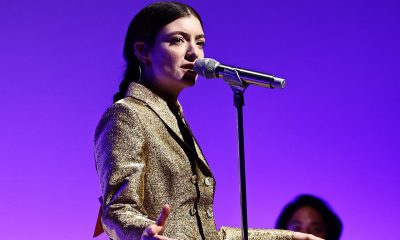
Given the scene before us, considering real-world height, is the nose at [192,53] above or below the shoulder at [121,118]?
above

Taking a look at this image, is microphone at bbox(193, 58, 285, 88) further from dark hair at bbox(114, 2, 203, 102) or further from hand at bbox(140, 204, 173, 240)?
hand at bbox(140, 204, 173, 240)

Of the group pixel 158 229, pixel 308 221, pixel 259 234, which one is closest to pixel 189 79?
pixel 259 234

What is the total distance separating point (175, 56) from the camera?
1534 mm

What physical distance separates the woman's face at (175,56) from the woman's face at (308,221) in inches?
56.2

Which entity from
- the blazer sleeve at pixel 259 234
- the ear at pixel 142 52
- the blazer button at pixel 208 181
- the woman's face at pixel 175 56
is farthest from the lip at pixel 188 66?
the blazer sleeve at pixel 259 234

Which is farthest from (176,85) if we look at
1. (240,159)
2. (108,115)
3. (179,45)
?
(240,159)

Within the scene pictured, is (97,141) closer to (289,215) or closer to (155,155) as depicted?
(155,155)

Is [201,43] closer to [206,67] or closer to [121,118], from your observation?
[206,67]

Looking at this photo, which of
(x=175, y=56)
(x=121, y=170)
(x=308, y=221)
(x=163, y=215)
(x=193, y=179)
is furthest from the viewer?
(x=308, y=221)

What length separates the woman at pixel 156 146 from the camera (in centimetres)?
130

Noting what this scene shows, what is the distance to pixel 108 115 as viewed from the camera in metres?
1.42

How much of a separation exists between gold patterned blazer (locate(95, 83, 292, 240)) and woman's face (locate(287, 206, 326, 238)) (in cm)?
139

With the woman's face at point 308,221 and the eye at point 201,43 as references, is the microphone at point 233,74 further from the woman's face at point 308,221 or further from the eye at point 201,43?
the woman's face at point 308,221

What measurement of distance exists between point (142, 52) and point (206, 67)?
0.24 meters
